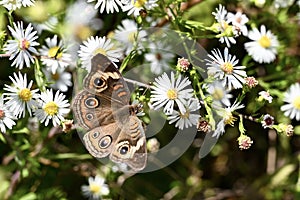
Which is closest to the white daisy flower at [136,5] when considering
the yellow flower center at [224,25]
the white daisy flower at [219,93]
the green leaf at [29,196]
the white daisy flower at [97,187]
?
the yellow flower center at [224,25]

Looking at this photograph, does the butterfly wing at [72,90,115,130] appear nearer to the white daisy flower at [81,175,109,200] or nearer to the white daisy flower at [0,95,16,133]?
the white daisy flower at [0,95,16,133]

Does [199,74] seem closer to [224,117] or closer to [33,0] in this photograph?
[224,117]

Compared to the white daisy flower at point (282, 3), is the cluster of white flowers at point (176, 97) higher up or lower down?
lower down

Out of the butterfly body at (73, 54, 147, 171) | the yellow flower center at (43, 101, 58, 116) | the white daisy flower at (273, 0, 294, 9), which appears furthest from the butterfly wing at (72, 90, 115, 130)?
the white daisy flower at (273, 0, 294, 9)

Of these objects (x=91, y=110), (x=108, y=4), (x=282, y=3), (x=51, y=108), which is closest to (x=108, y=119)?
(x=91, y=110)

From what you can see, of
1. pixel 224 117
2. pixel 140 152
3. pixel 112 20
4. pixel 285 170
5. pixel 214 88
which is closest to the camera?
pixel 140 152

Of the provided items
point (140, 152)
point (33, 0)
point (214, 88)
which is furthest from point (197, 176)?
point (33, 0)

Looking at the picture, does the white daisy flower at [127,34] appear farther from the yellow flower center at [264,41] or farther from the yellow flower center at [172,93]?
the yellow flower center at [264,41]
